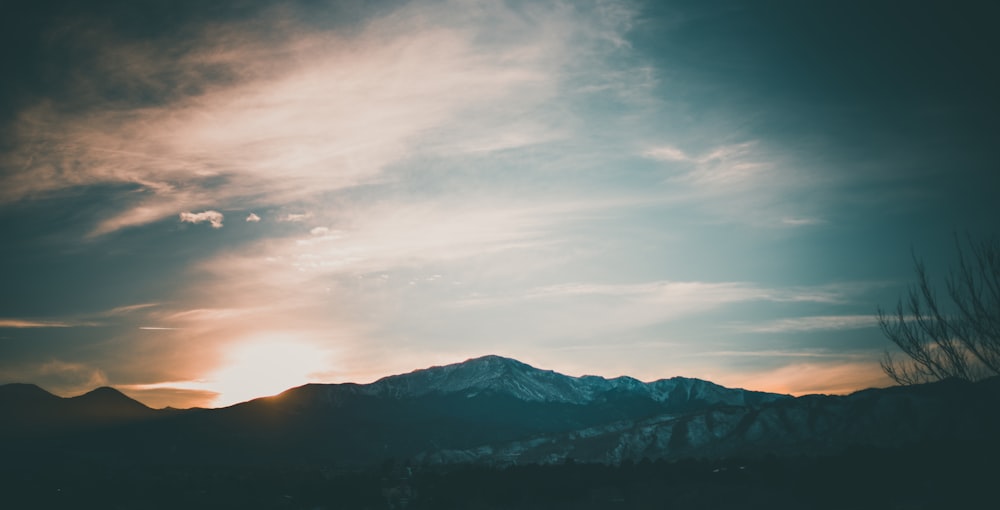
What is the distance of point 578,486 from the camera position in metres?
127

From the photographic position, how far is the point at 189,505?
117812mm

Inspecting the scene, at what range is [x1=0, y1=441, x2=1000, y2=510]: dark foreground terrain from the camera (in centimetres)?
9788

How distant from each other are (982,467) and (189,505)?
133 metres

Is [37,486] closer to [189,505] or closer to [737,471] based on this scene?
[189,505]

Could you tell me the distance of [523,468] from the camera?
503 ft

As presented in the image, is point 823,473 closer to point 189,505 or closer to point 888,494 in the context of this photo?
point 888,494

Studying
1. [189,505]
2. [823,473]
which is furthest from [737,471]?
[189,505]

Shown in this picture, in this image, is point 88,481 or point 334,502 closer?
point 334,502

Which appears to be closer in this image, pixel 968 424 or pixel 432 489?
pixel 432 489

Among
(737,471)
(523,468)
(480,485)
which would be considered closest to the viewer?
(737,471)

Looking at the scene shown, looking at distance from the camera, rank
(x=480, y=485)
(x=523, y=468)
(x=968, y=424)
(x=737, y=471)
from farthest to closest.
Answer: (x=968, y=424) < (x=523, y=468) < (x=480, y=485) < (x=737, y=471)

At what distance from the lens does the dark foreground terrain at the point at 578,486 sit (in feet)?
321

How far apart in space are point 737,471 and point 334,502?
79.2 metres

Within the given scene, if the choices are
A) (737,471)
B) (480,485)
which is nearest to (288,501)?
(480,485)
